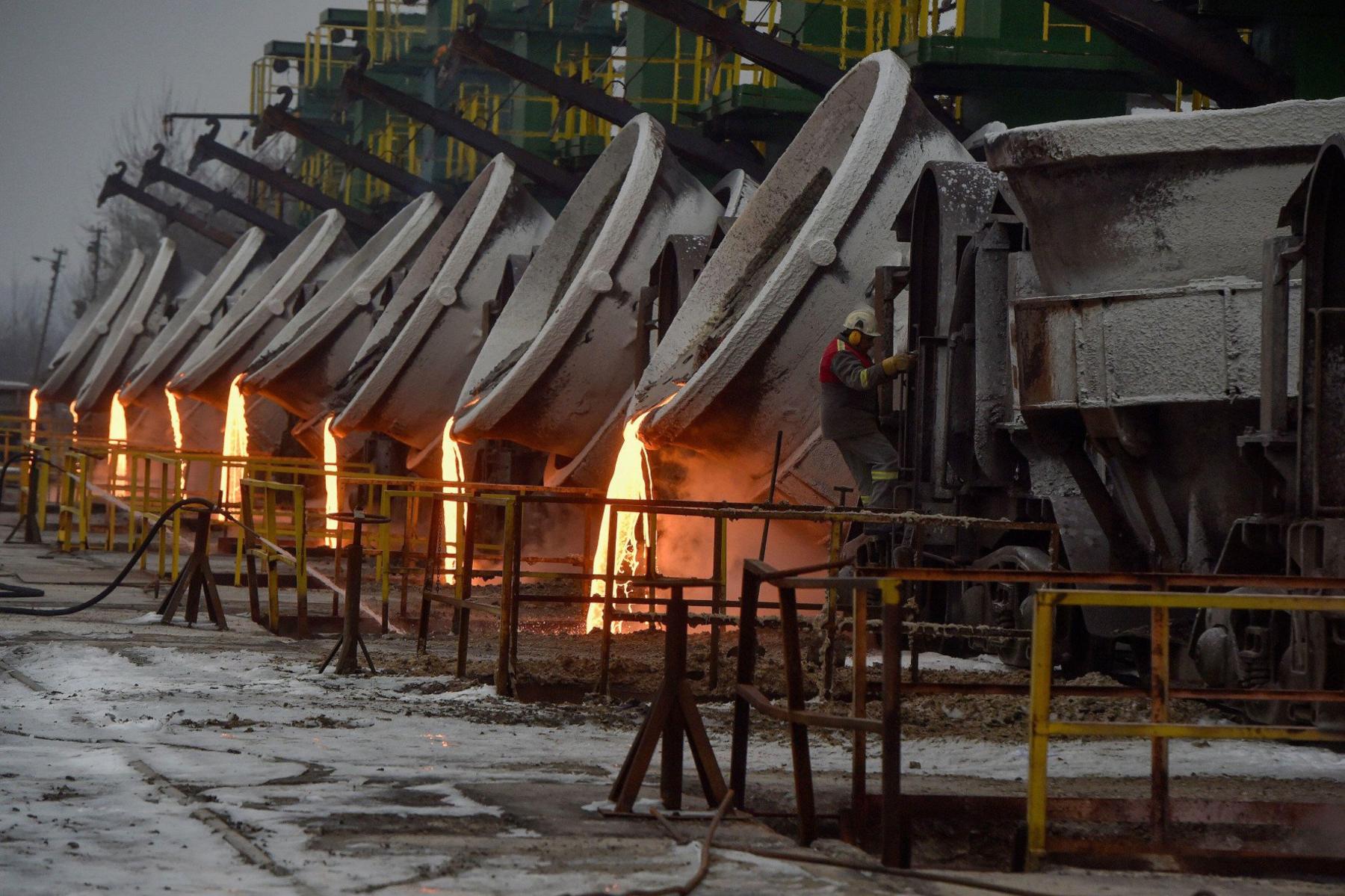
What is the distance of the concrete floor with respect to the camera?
448 cm

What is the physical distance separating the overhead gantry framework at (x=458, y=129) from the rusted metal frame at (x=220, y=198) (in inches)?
331

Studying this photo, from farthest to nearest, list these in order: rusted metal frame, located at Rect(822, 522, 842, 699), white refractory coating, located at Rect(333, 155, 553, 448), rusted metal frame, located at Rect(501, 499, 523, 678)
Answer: white refractory coating, located at Rect(333, 155, 553, 448) → rusted metal frame, located at Rect(501, 499, 523, 678) → rusted metal frame, located at Rect(822, 522, 842, 699)

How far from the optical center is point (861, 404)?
1055 centimetres

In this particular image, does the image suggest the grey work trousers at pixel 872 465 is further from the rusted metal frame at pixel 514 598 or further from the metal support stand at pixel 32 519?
the metal support stand at pixel 32 519

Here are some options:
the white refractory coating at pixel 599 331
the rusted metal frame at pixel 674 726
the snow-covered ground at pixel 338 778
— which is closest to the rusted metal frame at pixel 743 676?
the rusted metal frame at pixel 674 726

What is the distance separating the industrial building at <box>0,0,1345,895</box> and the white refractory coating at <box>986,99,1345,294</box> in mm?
16

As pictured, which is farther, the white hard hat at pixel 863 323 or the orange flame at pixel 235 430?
the orange flame at pixel 235 430

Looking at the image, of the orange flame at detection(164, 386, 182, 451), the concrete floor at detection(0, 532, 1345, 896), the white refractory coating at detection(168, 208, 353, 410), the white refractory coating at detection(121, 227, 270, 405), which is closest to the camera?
the concrete floor at detection(0, 532, 1345, 896)

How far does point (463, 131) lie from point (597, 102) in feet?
10.6

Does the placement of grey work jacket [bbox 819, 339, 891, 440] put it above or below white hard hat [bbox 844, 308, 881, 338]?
below

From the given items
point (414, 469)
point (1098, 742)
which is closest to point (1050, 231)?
point (1098, 742)

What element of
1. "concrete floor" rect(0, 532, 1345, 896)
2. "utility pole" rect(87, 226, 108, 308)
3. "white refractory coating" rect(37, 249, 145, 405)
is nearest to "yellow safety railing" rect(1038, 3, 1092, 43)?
"concrete floor" rect(0, 532, 1345, 896)

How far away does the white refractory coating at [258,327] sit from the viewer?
24531mm

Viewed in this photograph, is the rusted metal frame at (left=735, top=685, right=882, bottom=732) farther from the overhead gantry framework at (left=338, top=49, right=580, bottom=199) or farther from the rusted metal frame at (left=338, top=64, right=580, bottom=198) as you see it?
the rusted metal frame at (left=338, top=64, right=580, bottom=198)
